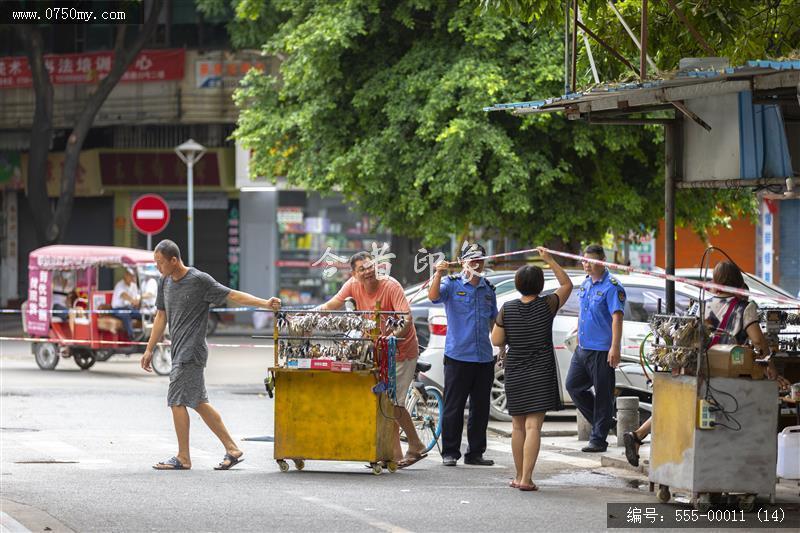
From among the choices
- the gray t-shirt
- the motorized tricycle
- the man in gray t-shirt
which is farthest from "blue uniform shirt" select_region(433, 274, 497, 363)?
the motorized tricycle

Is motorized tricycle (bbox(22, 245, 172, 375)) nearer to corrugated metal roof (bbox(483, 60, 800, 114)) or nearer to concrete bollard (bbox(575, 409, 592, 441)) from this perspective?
concrete bollard (bbox(575, 409, 592, 441))

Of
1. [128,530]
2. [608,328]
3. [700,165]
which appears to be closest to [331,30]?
[608,328]

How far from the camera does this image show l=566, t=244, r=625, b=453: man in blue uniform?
42.9 ft

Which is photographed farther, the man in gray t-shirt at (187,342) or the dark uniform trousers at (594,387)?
the dark uniform trousers at (594,387)

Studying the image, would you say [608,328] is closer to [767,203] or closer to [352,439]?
[352,439]

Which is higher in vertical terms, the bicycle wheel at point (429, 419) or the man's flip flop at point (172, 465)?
the bicycle wheel at point (429, 419)

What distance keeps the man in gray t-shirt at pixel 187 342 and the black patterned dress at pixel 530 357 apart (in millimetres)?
2079

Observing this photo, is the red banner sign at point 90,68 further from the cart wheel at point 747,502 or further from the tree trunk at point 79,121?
the cart wheel at point 747,502

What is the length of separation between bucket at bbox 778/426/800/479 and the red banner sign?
25388mm

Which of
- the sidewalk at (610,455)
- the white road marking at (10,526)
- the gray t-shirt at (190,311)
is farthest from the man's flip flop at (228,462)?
the sidewalk at (610,455)

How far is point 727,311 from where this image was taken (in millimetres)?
10258

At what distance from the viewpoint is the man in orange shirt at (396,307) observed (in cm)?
1169

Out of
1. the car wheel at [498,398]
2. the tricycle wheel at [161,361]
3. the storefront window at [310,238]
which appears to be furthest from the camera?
the storefront window at [310,238]

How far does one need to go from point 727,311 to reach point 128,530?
4.55m
